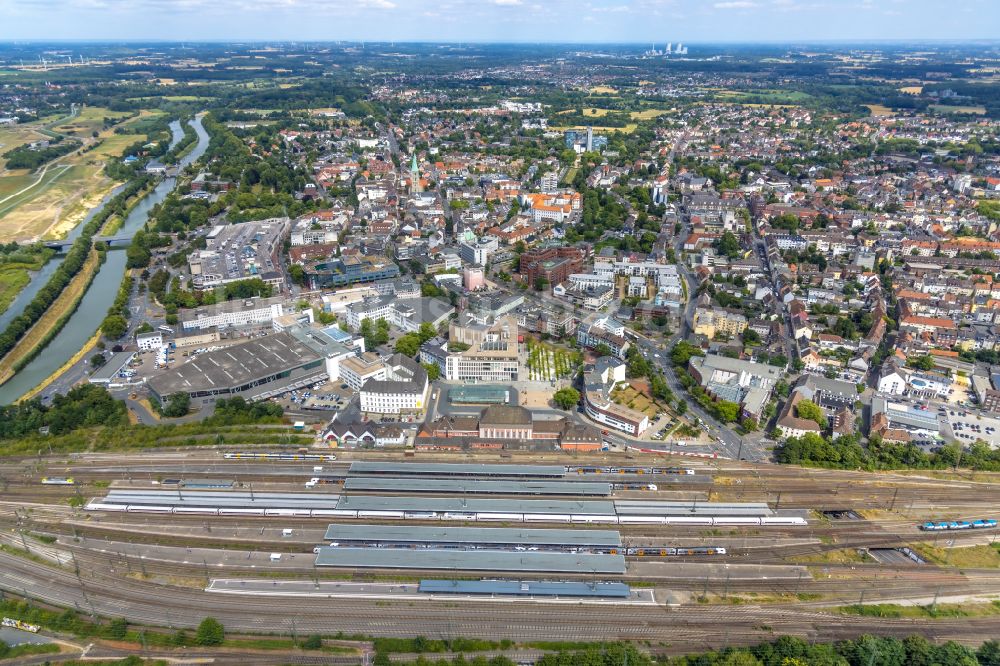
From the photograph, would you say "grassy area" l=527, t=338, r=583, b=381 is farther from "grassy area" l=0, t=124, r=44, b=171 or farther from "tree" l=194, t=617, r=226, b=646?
"grassy area" l=0, t=124, r=44, b=171

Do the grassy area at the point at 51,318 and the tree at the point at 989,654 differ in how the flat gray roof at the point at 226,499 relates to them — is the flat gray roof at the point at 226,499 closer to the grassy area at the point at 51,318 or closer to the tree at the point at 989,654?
the grassy area at the point at 51,318

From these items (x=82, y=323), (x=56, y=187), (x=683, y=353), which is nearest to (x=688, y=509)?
(x=683, y=353)

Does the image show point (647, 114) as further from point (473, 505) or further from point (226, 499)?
point (226, 499)

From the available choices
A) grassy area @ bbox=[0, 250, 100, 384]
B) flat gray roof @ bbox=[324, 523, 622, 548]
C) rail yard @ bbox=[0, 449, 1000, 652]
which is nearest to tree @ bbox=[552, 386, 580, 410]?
rail yard @ bbox=[0, 449, 1000, 652]

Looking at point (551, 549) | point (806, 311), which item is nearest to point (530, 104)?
point (806, 311)

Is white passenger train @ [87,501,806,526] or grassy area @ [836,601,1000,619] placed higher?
white passenger train @ [87,501,806,526]

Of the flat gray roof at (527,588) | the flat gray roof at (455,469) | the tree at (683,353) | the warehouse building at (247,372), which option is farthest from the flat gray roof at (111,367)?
the tree at (683,353)
